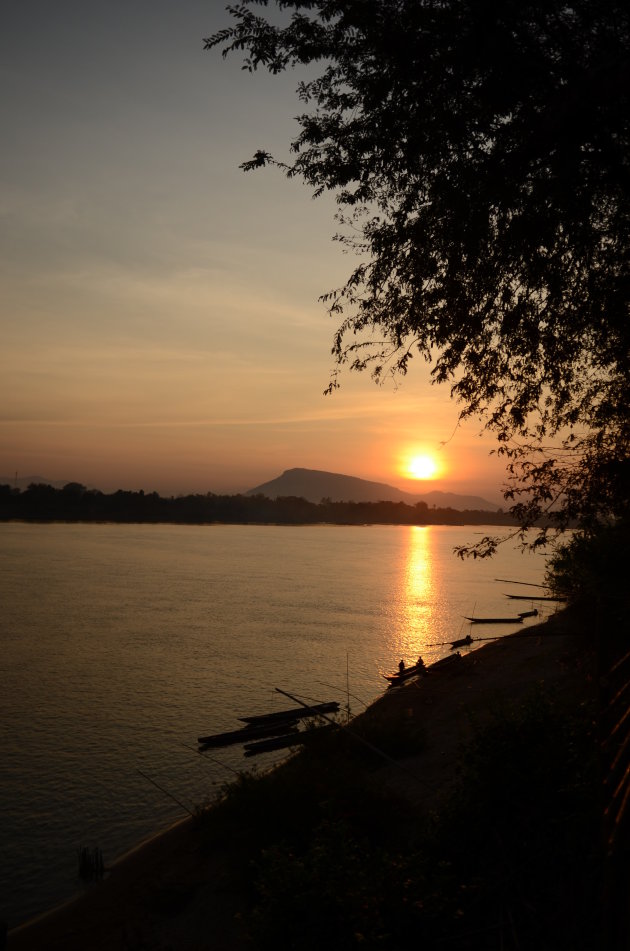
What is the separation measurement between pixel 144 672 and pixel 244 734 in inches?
489

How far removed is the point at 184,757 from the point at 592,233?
18.4 metres

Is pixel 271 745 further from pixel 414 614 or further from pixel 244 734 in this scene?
pixel 414 614

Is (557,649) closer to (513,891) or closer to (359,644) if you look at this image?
(359,644)

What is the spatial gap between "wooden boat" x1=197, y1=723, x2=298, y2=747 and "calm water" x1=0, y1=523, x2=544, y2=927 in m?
0.52

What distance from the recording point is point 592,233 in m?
11.2

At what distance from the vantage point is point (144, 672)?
3353 cm

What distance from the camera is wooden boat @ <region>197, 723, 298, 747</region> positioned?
22.1 metres

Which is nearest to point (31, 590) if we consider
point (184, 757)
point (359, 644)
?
point (359, 644)

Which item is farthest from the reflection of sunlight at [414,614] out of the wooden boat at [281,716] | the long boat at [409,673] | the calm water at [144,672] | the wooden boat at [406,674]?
the wooden boat at [281,716]

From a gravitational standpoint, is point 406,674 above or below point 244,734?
above

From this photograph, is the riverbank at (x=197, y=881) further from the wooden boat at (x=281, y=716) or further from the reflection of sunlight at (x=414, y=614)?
the reflection of sunlight at (x=414, y=614)

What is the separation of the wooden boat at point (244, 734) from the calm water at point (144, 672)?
1.70ft

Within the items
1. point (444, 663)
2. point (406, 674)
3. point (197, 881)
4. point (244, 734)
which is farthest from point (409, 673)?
point (197, 881)

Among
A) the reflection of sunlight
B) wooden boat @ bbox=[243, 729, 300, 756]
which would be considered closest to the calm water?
the reflection of sunlight
